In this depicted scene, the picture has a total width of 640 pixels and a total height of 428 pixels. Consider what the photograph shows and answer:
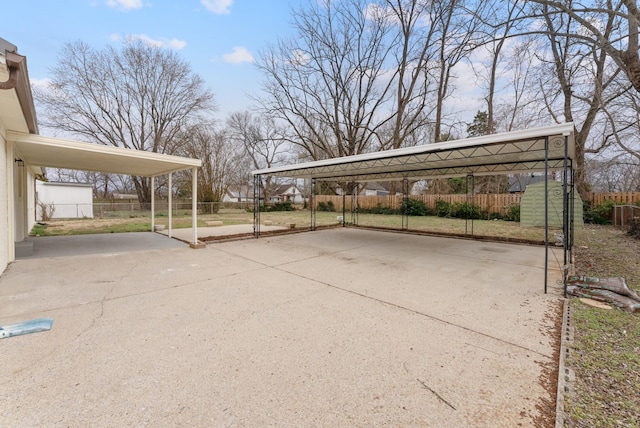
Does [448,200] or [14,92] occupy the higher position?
[14,92]

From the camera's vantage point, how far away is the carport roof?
4.29 metres

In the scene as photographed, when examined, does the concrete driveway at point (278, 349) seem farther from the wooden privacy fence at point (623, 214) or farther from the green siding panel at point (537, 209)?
the wooden privacy fence at point (623, 214)

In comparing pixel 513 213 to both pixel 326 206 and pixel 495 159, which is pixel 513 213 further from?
pixel 326 206

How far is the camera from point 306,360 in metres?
2.37

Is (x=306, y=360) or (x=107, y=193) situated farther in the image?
(x=107, y=193)

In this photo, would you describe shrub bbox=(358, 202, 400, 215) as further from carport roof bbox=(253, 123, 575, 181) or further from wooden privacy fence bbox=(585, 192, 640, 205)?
wooden privacy fence bbox=(585, 192, 640, 205)

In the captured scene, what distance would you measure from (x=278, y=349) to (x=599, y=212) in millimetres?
16710

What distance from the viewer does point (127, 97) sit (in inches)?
845

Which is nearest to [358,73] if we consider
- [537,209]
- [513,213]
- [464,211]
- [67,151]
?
[464,211]

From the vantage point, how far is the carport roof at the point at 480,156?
169 inches

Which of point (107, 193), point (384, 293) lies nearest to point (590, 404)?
point (384, 293)

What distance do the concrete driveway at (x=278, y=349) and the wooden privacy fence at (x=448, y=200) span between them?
10187 millimetres

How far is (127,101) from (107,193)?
682 inches

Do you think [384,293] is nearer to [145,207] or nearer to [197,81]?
[145,207]
